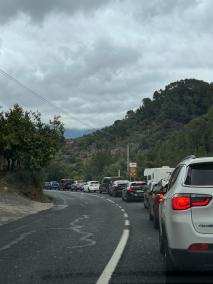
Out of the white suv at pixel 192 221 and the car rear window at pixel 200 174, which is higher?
the car rear window at pixel 200 174

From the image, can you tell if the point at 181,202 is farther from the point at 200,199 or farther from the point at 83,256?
the point at 83,256

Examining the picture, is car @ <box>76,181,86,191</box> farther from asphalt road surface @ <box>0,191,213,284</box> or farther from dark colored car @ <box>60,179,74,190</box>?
asphalt road surface @ <box>0,191,213,284</box>

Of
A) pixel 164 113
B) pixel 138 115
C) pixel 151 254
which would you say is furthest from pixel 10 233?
pixel 138 115

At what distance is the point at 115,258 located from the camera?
972 cm

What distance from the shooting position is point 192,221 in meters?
6.69

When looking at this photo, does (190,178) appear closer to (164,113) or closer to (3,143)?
(3,143)

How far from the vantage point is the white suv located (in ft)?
21.7

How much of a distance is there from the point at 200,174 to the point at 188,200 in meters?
0.42

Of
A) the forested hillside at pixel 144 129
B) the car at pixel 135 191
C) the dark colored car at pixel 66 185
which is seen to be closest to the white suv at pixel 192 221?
the car at pixel 135 191

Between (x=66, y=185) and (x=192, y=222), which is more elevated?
(x=66, y=185)

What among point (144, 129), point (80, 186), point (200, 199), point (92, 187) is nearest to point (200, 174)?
point (200, 199)

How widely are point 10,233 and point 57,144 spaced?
2372 centimetres

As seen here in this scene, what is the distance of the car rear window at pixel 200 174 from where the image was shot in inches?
270

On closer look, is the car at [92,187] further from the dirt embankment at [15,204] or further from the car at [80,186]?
the dirt embankment at [15,204]
